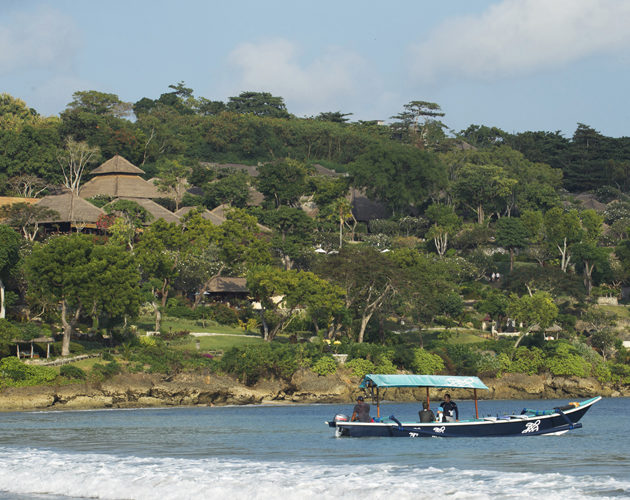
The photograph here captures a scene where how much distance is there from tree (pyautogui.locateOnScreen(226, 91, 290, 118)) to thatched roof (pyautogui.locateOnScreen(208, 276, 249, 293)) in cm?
7308

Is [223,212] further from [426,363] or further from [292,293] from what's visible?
[426,363]

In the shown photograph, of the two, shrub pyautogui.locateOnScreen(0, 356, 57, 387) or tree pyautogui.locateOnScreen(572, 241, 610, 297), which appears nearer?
shrub pyautogui.locateOnScreen(0, 356, 57, 387)

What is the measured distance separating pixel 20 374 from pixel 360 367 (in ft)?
64.1

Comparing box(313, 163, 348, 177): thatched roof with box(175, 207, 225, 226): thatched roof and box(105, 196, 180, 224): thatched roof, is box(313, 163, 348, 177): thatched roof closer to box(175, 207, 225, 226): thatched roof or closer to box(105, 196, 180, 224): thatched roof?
box(175, 207, 225, 226): thatched roof

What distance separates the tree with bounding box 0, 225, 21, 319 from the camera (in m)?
52.4

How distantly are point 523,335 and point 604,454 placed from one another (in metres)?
33.1

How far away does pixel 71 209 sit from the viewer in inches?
2805

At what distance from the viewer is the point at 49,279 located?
50.2m

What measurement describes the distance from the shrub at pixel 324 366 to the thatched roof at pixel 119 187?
1440 inches

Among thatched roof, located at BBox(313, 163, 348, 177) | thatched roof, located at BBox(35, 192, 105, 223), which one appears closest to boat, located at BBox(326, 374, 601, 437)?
thatched roof, located at BBox(35, 192, 105, 223)

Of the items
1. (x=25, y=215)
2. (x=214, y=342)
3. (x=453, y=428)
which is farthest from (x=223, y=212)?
(x=453, y=428)

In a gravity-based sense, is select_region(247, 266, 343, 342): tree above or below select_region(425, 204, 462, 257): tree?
below

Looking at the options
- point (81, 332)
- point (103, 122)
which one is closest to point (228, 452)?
point (81, 332)

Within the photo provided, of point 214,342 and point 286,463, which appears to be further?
point 214,342
